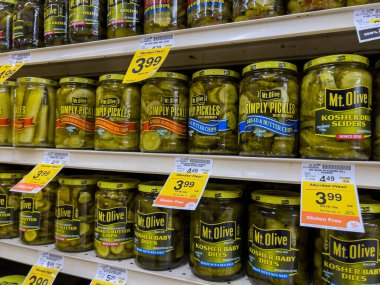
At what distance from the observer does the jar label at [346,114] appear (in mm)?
726

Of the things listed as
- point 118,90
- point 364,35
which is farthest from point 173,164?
point 364,35

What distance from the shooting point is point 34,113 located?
1.15 meters

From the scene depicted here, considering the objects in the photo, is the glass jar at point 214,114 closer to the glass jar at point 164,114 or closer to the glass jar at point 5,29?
the glass jar at point 164,114

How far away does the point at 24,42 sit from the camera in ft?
4.02

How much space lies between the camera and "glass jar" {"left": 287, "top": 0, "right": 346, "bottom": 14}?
2.55 feet

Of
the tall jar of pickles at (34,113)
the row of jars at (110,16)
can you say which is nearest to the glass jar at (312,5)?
the row of jars at (110,16)

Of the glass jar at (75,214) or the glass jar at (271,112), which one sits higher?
the glass jar at (271,112)

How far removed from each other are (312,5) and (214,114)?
1.18 ft

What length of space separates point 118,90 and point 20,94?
0.40 m

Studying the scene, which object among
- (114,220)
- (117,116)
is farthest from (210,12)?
(114,220)

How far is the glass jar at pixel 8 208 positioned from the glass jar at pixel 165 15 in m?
0.81

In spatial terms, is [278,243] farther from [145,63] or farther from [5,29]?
[5,29]

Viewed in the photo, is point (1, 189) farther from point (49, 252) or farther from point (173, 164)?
point (173, 164)

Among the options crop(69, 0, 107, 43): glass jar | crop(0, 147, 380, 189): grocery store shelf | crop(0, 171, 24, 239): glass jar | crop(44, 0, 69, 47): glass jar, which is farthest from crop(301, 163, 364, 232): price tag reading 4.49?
crop(0, 171, 24, 239): glass jar
